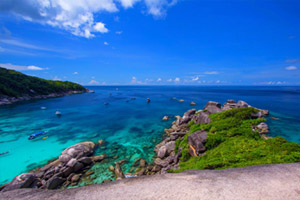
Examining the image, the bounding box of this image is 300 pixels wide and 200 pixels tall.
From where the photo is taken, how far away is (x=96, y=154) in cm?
1556

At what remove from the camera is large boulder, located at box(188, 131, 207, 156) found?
36.9 feet

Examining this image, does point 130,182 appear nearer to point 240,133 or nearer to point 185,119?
point 240,133

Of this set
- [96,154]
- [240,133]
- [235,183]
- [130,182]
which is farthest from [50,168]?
[240,133]

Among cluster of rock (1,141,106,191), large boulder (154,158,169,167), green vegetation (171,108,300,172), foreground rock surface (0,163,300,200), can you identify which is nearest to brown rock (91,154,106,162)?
cluster of rock (1,141,106,191)

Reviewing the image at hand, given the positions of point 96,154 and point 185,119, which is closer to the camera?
point 96,154

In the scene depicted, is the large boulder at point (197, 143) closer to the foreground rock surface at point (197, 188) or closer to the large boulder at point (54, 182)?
the foreground rock surface at point (197, 188)

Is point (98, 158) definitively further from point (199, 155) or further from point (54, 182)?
point (199, 155)

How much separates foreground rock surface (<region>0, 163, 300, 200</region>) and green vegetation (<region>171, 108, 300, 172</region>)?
6.56 feet

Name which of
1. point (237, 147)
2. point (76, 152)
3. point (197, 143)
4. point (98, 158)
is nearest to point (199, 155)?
point (197, 143)

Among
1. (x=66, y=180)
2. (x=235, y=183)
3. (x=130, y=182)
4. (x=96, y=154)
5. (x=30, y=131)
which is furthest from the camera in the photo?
(x=30, y=131)

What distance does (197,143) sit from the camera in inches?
462

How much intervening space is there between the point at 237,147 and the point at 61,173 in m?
16.3

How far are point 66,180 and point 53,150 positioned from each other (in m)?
8.13

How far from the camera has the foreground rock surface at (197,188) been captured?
13.9ft
